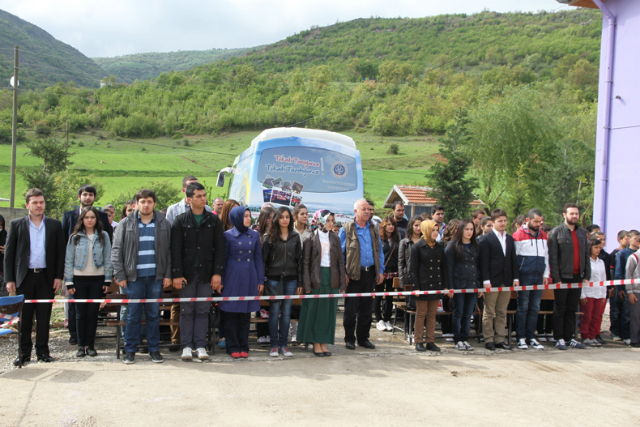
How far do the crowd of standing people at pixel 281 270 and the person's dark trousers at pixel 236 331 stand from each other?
0.01m

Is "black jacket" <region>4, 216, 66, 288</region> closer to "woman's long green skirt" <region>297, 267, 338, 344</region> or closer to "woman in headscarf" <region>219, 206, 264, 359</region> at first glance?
"woman in headscarf" <region>219, 206, 264, 359</region>

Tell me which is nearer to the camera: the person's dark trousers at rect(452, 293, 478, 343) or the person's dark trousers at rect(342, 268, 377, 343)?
the person's dark trousers at rect(342, 268, 377, 343)

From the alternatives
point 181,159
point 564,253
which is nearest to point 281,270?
point 564,253

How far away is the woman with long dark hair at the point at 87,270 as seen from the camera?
6.06 m

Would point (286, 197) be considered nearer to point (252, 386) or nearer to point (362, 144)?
point (252, 386)

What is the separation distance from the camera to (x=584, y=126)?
4147 centimetres

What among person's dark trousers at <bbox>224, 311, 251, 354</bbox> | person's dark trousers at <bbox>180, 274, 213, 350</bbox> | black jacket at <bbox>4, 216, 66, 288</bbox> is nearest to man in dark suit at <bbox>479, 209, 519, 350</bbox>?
person's dark trousers at <bbox>224, 311, 251, 354</bbox>

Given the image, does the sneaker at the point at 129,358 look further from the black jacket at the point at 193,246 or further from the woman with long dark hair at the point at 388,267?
the woman with long dark hair at the point at 388,267

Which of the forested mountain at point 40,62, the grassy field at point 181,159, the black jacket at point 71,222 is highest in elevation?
the forested mountain at point 40,62

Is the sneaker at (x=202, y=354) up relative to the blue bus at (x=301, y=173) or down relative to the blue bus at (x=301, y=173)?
down

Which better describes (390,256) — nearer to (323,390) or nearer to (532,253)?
(532,253)

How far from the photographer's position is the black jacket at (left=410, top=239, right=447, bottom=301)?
22.6ft

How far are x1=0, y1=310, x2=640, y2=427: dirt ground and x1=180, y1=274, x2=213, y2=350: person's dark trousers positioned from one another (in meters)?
0.29

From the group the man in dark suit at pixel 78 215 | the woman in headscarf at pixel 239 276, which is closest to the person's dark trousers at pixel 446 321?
the woman in headscarf at pixel 239 276
